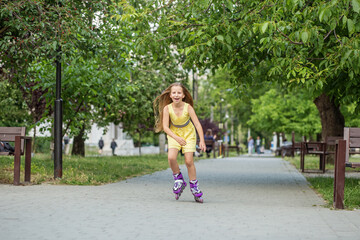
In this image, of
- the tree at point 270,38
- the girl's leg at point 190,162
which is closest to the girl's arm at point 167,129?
the girl's leg at point 190,162

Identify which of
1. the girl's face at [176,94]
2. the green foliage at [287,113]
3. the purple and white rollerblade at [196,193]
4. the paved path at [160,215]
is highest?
the green foliage at [287,113]

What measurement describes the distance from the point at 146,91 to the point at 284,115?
65.7ft

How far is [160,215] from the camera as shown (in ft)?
23.4

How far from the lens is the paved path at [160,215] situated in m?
5.85

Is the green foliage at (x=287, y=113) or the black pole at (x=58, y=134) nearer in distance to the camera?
the black pole at (x=58, y=134)

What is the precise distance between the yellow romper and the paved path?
0.80 metres

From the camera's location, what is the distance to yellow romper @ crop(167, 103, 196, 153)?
29.2 ft

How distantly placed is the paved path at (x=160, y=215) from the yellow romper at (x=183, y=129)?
2.61 ft

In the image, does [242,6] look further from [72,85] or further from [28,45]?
[72,85]

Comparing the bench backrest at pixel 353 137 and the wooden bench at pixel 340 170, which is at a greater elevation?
the bench backrest at pixel 353 137

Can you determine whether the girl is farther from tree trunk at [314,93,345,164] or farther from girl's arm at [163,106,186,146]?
tree trunk at [314,93,345,164]

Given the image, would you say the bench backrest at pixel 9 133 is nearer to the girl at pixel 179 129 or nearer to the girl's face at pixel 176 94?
the girl at pixel 179 129

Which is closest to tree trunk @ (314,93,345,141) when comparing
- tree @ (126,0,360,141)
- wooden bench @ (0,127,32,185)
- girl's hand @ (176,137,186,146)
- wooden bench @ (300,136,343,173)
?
wooden bench @ (300,136,343,173)

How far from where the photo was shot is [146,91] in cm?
2822
